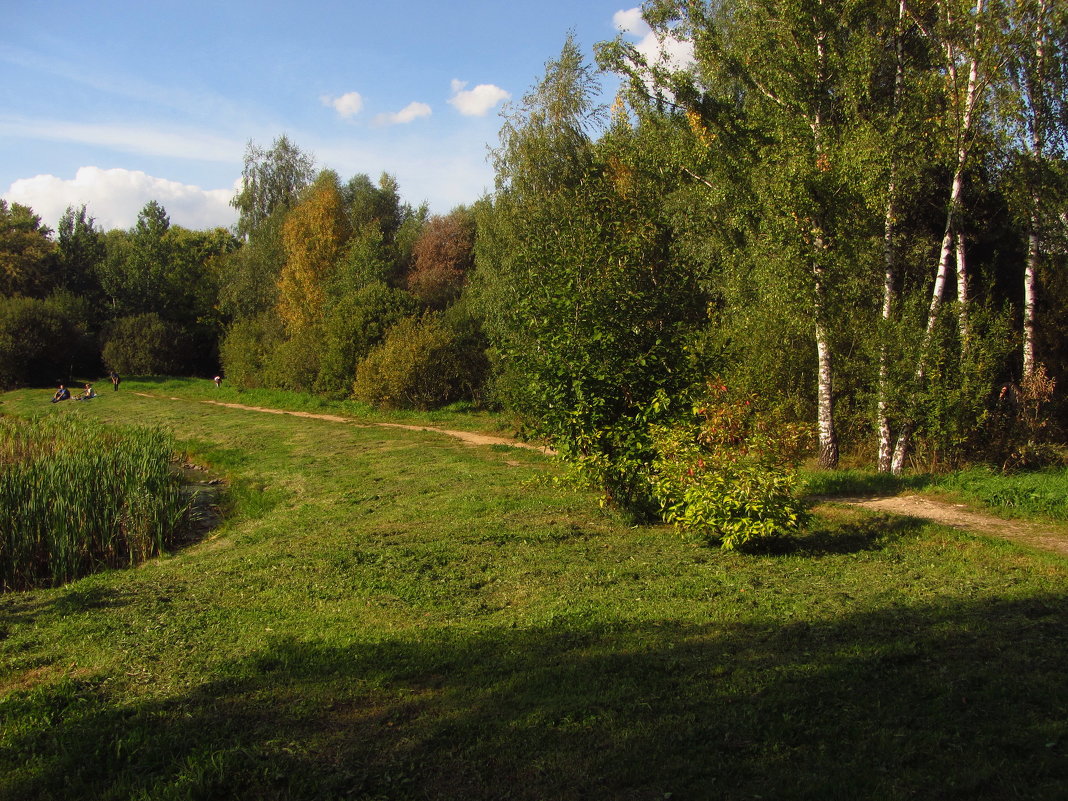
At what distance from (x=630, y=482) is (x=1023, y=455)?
7771mm

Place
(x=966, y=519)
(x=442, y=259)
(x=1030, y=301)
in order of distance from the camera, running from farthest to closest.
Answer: (x=442, y=259), (x=1030, y=301), (x=966, y=519)

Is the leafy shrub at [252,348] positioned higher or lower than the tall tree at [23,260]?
lower

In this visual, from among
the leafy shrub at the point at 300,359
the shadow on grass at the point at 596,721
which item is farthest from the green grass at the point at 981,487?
the leafy shrub at the point at 300,359

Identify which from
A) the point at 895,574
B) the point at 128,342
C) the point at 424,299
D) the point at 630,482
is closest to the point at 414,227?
the point at 424,299

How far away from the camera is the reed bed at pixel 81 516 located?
956 centimetres

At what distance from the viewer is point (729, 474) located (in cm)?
789

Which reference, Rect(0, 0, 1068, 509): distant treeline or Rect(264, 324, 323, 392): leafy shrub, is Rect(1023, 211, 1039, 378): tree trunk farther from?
Rect(264, 324, 323, 392): leafy shrub

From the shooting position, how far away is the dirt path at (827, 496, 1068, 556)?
8688mm

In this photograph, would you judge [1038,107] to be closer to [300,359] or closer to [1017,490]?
[1017,490]

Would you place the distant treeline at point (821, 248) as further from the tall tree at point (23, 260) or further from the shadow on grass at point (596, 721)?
the tall tree at point (23, 260)

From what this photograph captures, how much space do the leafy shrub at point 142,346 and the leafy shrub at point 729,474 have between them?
37.6m

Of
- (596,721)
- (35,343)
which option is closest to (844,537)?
(596,721)

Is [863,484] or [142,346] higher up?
[142,346]

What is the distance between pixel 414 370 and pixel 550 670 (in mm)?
19771
